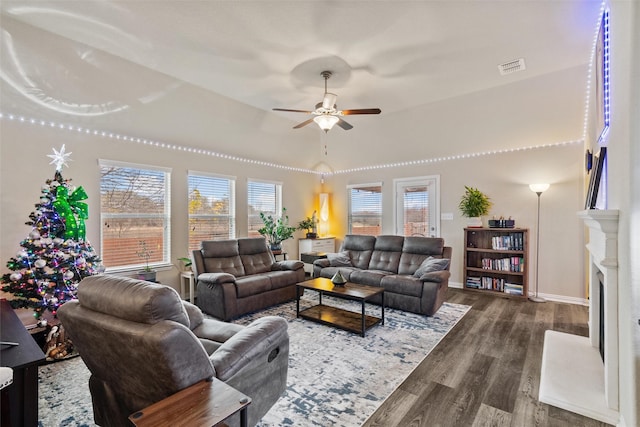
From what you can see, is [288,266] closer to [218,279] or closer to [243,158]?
[218,279]

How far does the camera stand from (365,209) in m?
7.11

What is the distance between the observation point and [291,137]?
6.66m

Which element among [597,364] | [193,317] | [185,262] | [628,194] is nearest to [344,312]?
[193,317]

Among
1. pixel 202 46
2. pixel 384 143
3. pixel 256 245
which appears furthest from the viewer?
pixel 384 143

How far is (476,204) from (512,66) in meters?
2.23

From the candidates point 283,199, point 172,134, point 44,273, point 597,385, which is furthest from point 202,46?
point 597,385

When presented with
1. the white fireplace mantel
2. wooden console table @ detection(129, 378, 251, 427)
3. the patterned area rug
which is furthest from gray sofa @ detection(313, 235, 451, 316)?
wooden console table @ detection(129, 378, 251, 427)

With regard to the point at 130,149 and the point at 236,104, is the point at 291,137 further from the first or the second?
the point at 130,149

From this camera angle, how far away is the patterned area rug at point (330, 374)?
2074 mm

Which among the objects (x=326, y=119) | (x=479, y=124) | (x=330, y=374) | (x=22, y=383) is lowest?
(x=330, y=374)

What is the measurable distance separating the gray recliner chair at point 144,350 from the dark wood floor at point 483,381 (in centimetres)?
92

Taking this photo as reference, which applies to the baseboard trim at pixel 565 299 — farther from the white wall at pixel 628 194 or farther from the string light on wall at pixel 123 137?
the string light on wall at pixel 123 137

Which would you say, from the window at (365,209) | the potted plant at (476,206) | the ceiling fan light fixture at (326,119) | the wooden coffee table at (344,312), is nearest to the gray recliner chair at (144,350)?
the wooden coffee table at (344,312)

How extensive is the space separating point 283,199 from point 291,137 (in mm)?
1423
